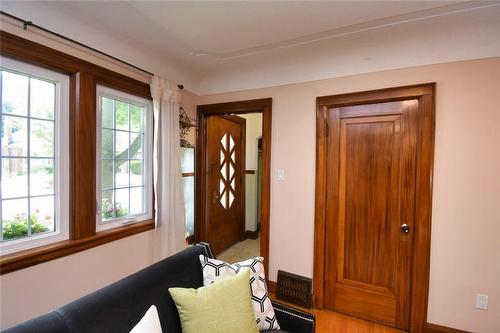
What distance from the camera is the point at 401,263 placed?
2.03 m

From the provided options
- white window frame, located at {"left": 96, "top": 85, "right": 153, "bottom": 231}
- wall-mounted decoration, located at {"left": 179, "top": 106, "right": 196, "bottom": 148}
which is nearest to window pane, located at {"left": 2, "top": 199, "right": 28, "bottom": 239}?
white window frame, located at {"left": 96, "top": 85, "right": 153, "bottom": 231}

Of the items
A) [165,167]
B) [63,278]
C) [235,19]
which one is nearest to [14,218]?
[63,278]

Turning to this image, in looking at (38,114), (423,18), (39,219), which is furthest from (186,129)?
(423,18)

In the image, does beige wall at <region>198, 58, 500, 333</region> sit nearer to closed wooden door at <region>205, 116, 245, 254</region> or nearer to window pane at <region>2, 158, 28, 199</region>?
closed wooden door at <region>205, 116, 245, 254</region>

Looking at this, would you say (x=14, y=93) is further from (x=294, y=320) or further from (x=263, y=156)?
(x=294, y=320)

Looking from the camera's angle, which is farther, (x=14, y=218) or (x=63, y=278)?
(x=63, y=278)

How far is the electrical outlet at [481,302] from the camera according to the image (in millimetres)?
1782

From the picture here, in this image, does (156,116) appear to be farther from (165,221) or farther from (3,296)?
(3,296)

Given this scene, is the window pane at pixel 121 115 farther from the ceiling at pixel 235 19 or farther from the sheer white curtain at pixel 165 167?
the ceiling at pixel 235 19

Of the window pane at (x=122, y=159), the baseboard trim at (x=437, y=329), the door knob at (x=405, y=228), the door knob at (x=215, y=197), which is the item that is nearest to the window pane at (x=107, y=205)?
the window pane at (x=122, y=159)

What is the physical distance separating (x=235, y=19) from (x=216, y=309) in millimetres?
1837

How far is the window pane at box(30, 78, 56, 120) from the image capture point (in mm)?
A: 1589

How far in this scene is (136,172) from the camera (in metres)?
2.28

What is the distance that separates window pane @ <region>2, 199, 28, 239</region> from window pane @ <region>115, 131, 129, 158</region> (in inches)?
28.7
